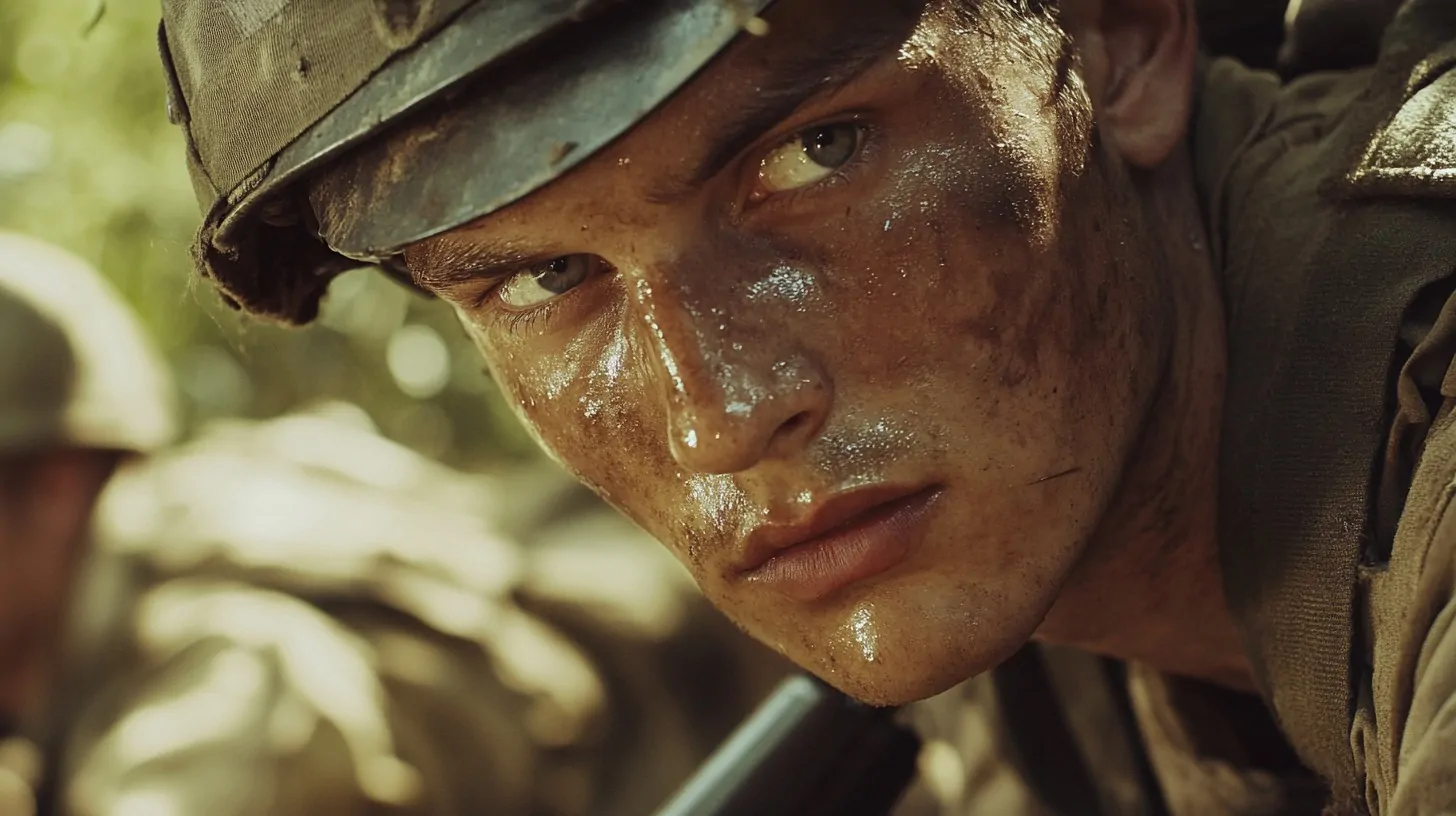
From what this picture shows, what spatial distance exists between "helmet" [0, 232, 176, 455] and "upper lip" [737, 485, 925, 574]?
7.05ft

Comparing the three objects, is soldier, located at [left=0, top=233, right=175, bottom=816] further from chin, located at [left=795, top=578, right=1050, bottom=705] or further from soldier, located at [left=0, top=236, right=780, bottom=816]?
chin, located at [left=795, top=578, right=1050, bottom=705]

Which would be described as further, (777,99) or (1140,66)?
(1140,66)

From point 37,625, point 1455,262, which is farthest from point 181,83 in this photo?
point 37,625

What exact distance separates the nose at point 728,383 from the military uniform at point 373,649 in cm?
153

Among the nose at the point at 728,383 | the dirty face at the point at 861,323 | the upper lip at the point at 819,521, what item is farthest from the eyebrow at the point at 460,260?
the upper lip at the point at 819,521

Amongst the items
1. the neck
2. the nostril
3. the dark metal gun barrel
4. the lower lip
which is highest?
the nostril

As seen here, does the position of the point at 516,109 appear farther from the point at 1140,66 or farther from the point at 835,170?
the point at 1140,66

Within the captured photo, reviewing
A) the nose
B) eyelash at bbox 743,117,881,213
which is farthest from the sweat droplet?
eyelash at bbox 743,117,881,213

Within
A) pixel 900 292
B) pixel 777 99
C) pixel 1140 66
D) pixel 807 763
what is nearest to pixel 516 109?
pixel 777 99

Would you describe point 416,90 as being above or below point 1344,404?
above

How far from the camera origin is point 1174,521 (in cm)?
131

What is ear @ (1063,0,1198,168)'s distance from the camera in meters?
1.28

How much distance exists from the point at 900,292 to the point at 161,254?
251 cm

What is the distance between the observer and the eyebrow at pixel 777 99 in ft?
3.40
